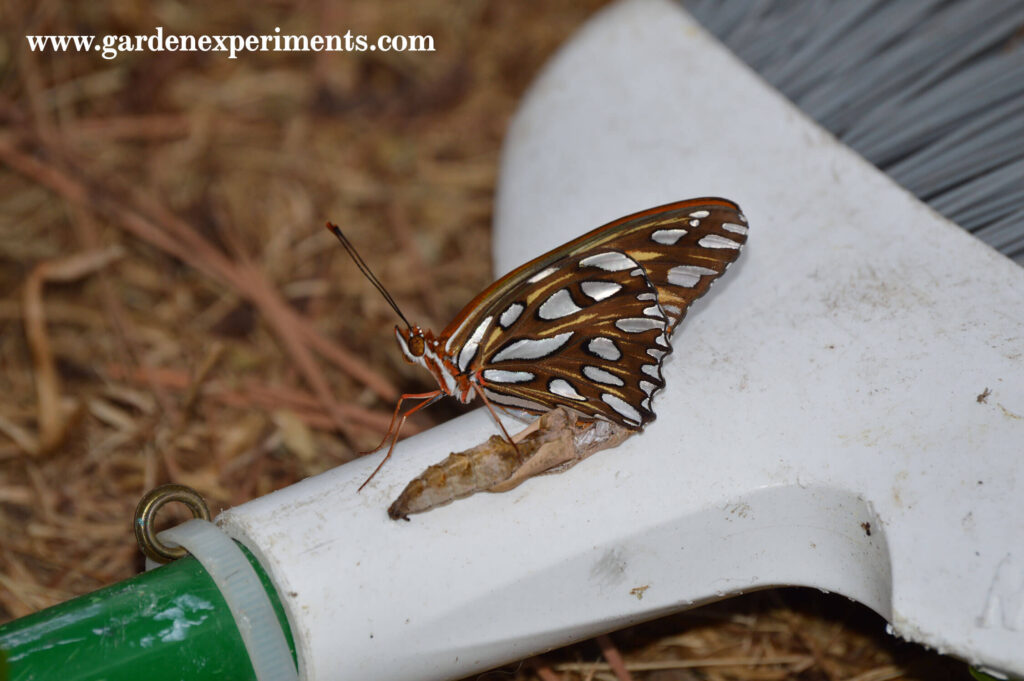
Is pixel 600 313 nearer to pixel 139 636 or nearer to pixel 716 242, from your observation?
pixel 716 242

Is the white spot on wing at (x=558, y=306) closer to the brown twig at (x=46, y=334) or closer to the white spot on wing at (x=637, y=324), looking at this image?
the white spot on wing at (x=637, y=324)

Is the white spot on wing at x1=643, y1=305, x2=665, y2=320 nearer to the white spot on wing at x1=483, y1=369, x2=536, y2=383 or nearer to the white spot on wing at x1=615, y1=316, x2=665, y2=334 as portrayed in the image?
the white spot on wing at x1=615, y1=316, x2=665, y2=334

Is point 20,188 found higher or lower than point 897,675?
higher

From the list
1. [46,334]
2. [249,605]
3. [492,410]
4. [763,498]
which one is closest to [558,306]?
[492,410]

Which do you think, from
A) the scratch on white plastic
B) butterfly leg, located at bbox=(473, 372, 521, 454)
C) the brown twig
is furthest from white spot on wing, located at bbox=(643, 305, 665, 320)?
the brown twig

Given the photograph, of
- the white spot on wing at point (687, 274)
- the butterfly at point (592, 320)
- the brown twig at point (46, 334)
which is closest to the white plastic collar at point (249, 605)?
the butterfly at point (592, 320)

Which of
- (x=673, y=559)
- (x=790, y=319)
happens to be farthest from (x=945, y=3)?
(x=673, y=559)

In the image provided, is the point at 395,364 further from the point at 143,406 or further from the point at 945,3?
the point at 945,3
